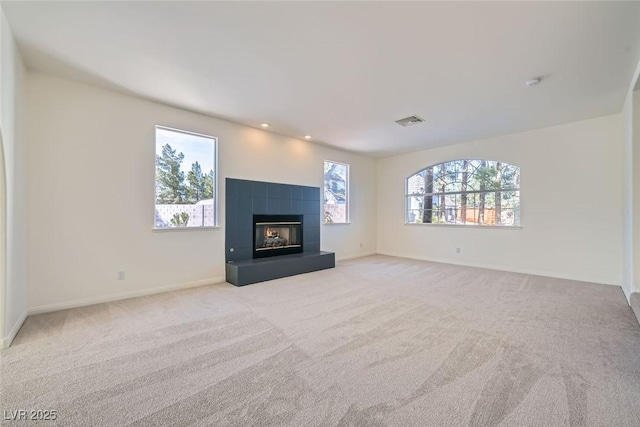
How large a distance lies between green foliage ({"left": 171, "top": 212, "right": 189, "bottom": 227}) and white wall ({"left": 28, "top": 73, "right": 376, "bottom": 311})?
0.14 m

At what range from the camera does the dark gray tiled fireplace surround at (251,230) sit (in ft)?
14.4

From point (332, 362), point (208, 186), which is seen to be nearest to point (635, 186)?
point (332, 362)

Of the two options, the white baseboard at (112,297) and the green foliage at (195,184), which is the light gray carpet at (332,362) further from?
the green foliage at (195,184)

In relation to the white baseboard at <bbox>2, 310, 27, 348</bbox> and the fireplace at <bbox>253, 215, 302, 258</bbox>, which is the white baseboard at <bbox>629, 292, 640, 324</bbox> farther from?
the white baseboard at <bbox>2, 310, 27, 348</bbox>

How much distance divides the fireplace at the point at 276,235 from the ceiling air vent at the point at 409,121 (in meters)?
2.70

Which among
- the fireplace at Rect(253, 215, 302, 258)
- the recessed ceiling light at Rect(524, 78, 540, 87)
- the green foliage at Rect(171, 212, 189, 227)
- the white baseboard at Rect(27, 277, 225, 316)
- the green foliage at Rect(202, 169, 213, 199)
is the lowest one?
the white baseboard at Rect(27, 277, 225, 316)

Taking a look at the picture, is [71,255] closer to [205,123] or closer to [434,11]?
[205,123]

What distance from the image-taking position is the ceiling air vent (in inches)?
173

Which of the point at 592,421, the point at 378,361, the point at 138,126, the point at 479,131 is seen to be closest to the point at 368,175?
the point at 479,131

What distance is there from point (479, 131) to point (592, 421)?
4.81 m

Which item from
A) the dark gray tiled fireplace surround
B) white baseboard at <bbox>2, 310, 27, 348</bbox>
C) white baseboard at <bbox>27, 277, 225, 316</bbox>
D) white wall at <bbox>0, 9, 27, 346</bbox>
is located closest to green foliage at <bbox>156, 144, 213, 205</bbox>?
the dark gray tiled fireplace surround

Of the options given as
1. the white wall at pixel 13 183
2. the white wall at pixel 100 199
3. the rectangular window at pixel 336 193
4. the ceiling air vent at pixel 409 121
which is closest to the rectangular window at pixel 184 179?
the white wall at pixel 100 199

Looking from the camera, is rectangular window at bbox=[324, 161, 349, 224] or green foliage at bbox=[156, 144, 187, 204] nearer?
green foliage at bbox=[156, 144, 187, 204]

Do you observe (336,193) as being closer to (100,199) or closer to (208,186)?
(208,186)
